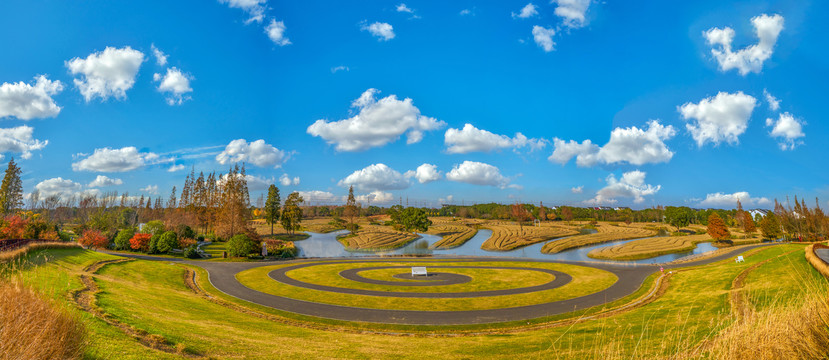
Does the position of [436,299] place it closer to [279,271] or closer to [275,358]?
[275,358]

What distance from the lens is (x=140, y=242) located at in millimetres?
55625

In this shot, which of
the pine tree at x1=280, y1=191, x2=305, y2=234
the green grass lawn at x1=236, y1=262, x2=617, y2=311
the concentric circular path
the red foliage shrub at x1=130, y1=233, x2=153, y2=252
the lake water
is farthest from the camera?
the pine tree at x1=280, y1=191, x2=305, y2=234

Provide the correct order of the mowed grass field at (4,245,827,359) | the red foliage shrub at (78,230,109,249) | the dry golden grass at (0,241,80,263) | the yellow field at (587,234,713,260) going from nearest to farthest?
the mowed grass field at (4,245,827,359) → the dry golden grass at (0,241,80,263) → the red foliage shrub at (78,230,109,249) → the yellow field at (587,234,713,260)

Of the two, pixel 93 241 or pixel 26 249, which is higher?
pixel 26 249

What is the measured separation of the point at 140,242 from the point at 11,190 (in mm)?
72578

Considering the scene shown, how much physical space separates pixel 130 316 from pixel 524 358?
1934 cm

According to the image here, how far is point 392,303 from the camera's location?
94.1 feet

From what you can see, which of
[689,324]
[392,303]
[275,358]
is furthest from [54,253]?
[689,324]

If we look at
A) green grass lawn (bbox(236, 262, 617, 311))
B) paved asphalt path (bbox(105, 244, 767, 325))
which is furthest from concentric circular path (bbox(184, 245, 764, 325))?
green grass lawn (bbox(236, 262, 617, 311))

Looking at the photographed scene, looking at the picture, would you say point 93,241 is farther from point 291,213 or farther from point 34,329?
point 34,329

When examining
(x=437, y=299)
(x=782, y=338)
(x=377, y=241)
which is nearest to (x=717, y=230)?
(x=377, y=241)

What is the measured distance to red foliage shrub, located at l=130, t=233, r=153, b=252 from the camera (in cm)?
5550

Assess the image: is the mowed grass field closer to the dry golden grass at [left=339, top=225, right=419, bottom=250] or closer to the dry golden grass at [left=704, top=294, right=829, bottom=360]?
→ the dry golden grass at [left=704, top=294, right=829, bottom=360]

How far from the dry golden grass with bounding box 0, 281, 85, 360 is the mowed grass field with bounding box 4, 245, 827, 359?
1.65 meters
